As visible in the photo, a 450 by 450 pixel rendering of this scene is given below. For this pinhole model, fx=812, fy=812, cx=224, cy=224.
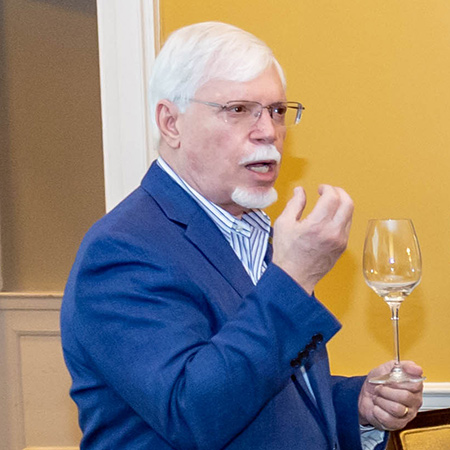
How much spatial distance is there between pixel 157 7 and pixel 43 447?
2.47 metres

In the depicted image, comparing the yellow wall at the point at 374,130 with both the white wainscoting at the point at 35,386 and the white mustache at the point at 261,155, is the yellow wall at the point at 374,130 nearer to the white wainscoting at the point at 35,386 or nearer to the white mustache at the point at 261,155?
the white mustache at the point at 261,155

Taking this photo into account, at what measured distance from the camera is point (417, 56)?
210 centimetres

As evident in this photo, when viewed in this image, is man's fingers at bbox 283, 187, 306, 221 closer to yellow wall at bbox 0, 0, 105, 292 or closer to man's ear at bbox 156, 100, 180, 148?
man's ear at bbox 156, 100, 180, 148

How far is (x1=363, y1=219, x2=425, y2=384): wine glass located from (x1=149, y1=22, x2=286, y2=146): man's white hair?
13.7 inches

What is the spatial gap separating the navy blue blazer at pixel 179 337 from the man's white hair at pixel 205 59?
185mm

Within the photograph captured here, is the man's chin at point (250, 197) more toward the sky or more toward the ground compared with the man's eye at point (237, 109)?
more toward the ground

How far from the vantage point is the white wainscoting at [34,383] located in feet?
12.8

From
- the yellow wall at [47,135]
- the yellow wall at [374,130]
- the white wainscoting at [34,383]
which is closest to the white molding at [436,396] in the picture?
the yellow wall at [374,130]

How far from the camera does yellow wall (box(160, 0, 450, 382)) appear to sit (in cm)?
211

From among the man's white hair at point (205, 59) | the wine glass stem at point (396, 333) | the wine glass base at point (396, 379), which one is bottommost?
the wine glass base at point (396, 379)

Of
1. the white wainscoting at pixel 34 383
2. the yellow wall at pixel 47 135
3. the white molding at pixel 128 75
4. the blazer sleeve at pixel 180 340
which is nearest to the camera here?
the blazer sleeve at pixel 180 340

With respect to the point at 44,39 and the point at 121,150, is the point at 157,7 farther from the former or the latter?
the point at 44,39

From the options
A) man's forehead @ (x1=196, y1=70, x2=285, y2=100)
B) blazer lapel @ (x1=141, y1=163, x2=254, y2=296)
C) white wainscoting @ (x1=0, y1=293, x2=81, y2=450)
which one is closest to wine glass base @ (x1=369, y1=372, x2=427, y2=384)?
blazer lapel @ (x1=141, y1=163, x2=254, y2=296)

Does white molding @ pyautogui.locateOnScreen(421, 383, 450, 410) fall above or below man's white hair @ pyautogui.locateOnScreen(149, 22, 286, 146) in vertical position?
below
